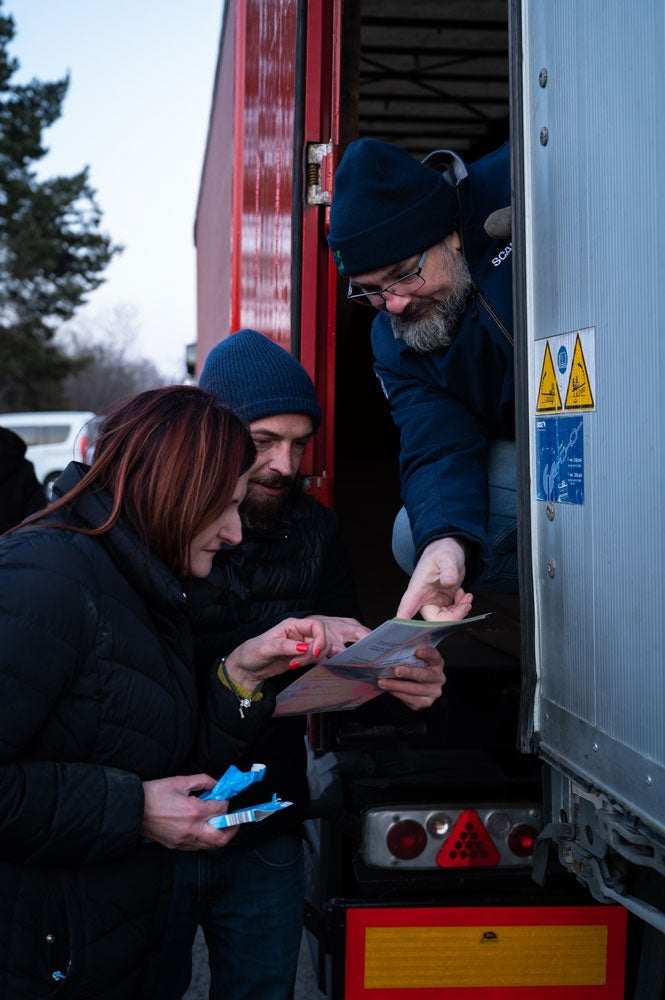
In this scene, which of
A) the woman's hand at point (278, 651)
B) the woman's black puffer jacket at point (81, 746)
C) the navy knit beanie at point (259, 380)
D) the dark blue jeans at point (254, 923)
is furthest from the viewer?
the navy knit beanie at point (259, 380)

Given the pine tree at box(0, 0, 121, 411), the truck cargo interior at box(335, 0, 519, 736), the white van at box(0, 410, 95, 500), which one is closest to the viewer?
the truck cargo interior at box(335, 0, 519, 736)

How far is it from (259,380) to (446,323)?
0.48 metres

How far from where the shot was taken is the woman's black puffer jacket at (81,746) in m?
1.44

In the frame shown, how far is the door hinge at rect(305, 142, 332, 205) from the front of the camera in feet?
8.44

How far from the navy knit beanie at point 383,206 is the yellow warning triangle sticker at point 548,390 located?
0.73m

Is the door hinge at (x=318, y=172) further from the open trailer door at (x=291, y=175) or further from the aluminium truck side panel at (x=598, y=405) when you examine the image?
the aluminium truck side panel at (x=598, y=405)

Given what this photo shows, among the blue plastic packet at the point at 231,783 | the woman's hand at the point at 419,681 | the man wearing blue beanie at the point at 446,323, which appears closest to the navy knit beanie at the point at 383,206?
the man wearing blue beanie at the point at 446,323

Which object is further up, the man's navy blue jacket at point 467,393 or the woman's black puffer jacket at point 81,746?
the man's navy blue jacket at point 467,393

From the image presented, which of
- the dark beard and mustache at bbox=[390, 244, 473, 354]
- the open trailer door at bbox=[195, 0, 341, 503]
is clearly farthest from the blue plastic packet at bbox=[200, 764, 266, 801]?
the dark beard and mustache at bbox=[390, 244, 473, 354]

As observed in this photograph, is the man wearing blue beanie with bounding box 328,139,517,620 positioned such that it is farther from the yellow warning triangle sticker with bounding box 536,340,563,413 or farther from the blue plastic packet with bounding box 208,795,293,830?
the blue plastic packet with bounding box 208,795,293,830

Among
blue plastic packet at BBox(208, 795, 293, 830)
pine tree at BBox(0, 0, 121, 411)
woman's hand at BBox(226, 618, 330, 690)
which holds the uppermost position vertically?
pine tree at BBox(0, 0, 121, 411)

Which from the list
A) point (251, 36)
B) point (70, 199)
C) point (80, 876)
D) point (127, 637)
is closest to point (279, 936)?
point (80, 876)

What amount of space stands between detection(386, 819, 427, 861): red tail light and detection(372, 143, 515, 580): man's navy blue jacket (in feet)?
1.92

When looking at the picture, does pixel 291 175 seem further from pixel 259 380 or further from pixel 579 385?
pixel 579 385
